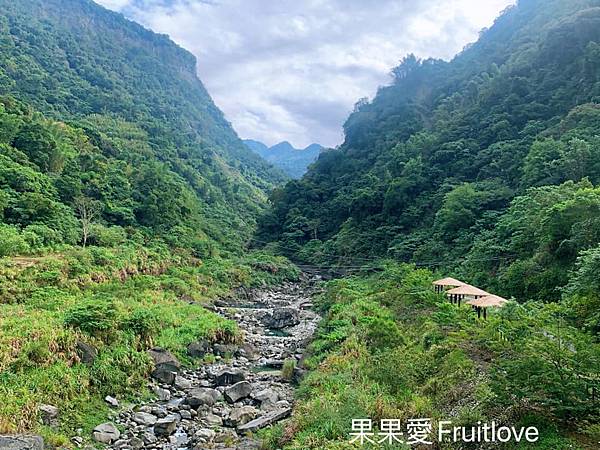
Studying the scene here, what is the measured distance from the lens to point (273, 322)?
2955 cm

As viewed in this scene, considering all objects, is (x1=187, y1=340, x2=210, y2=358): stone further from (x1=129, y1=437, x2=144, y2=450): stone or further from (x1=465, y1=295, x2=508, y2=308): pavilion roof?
(x1=465, y1=295, x2=508, y2=308): pavilion roof

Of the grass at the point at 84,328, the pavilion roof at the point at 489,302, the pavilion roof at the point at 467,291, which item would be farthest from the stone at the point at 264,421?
the pavilion roof at the point at 467,291

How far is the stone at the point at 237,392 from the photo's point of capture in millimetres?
15520

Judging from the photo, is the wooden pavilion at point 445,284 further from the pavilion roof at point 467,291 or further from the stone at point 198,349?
the stone at point 198,349

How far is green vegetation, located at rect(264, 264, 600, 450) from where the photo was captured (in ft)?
26.6

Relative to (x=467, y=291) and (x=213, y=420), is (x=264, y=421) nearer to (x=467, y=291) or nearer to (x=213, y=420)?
(x=213, y=420)

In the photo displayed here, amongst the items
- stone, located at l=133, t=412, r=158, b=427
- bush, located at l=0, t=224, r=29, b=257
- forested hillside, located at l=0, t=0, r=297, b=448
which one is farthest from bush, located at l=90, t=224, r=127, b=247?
stone, located at l=133, t=412, r=158, b=427

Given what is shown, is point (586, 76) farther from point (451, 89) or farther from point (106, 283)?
point (106, 283)

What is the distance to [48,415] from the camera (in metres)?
11.8

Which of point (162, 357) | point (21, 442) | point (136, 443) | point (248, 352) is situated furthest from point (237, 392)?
point (21, 442)

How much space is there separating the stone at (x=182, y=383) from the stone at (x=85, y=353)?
3.08 metres

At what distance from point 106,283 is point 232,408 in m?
14.1

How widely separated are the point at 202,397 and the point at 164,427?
7.21 feet

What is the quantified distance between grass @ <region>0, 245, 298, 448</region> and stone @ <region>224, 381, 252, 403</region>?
3.05m
